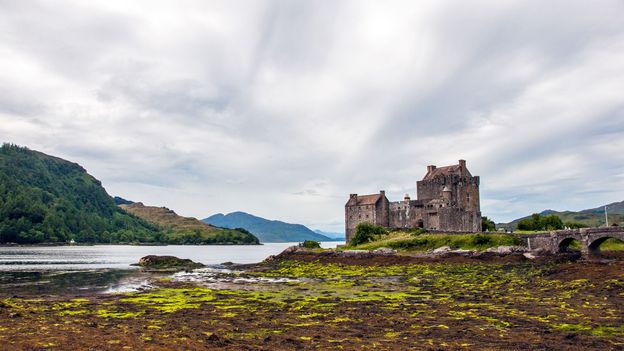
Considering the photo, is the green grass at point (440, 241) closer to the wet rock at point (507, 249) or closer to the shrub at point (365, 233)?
the wet rock at point (507, 249)

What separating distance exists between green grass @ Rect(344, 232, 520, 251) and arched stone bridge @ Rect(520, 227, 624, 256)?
2.79 metres

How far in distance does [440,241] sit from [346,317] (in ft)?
179

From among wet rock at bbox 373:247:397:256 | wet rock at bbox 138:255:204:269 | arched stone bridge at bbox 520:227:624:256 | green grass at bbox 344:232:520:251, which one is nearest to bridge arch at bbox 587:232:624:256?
arched stone bridge at bbox 520:227:624:256

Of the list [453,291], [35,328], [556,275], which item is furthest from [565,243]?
[35,328]

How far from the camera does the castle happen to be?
95.8 m

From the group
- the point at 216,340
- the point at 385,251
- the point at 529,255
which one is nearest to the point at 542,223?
the point at 529,255

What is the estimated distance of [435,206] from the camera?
98.8m

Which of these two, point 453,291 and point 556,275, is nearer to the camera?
point 453,291

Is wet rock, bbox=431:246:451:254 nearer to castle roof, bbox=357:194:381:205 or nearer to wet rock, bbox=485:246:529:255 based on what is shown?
wet rock, bbox=485:246:529:255

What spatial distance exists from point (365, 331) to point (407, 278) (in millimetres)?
27790

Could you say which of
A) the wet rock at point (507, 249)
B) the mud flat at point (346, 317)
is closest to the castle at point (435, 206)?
the wet rock at point (507, 249)

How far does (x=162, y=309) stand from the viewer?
88.6 ft

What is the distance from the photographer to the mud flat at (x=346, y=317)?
17750 mm

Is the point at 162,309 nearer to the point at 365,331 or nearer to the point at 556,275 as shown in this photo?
the point at 365,331
